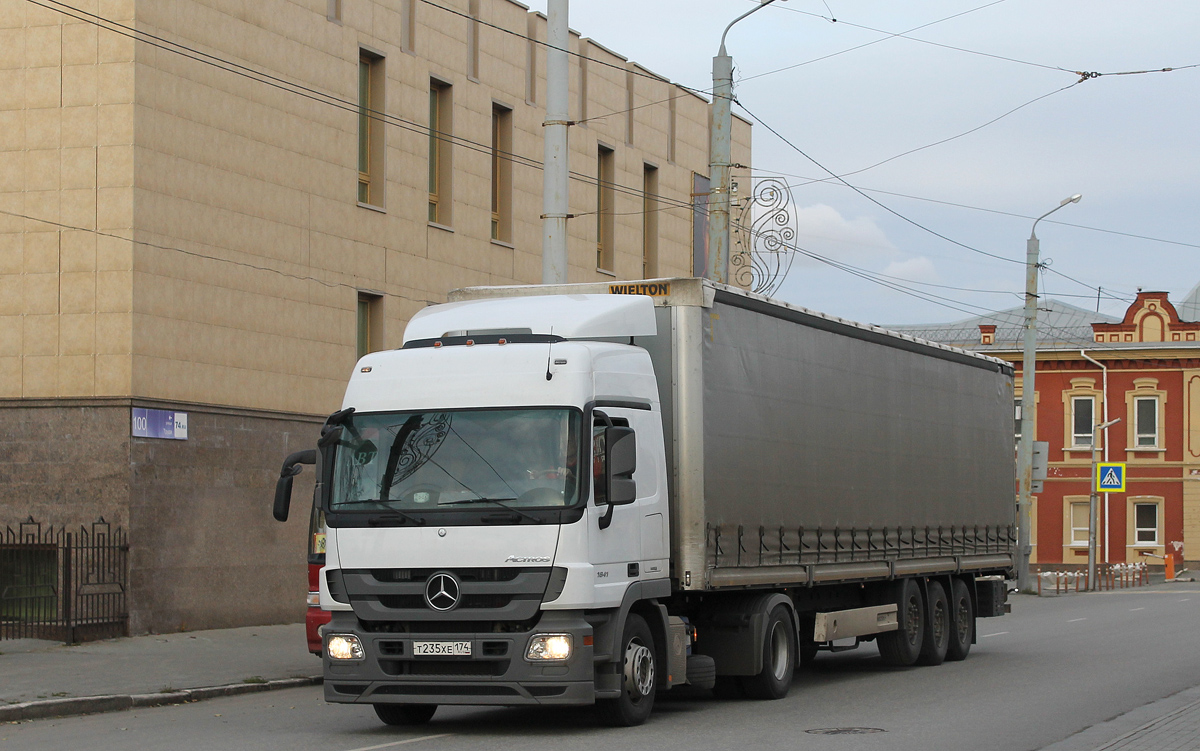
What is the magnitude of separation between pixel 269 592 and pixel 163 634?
2536mm

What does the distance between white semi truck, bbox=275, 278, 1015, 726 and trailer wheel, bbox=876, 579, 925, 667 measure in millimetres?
1385

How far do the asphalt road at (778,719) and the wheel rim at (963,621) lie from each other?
377 mm

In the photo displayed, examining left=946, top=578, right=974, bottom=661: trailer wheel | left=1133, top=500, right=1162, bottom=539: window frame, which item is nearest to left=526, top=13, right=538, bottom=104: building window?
left=946, top=578, right=974, bottom=661: trailer wheel

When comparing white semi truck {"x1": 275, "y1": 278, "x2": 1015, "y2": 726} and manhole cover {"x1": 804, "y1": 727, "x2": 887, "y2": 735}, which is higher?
white semi truck {"x1": 275, "y1": 278, "x2": 1015, "y2": 726}

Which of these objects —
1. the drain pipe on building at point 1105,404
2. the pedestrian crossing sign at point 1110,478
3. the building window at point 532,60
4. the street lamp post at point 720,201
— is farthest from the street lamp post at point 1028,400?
the drain pipe on building at point 1105,404

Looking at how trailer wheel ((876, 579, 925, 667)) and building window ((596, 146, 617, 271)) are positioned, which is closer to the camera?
trailer wheel ((876, 579, 925, 667))

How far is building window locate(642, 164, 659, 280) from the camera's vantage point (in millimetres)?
33312

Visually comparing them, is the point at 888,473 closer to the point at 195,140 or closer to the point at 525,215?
the point at 195,140

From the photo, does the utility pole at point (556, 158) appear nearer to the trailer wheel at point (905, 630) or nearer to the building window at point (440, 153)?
the trailer wheel at point (905, 630)

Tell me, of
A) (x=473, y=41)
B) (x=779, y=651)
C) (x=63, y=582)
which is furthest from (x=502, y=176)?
(x=779, y=651)

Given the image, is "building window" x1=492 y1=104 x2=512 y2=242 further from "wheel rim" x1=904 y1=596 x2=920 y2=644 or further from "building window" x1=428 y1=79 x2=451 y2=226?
"wheel rim" x1=904 y1=596 x2=920 y2=644

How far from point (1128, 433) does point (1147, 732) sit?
54.9 metres

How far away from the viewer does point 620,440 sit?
11.3m

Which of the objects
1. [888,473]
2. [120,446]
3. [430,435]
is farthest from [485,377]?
[120,446]
